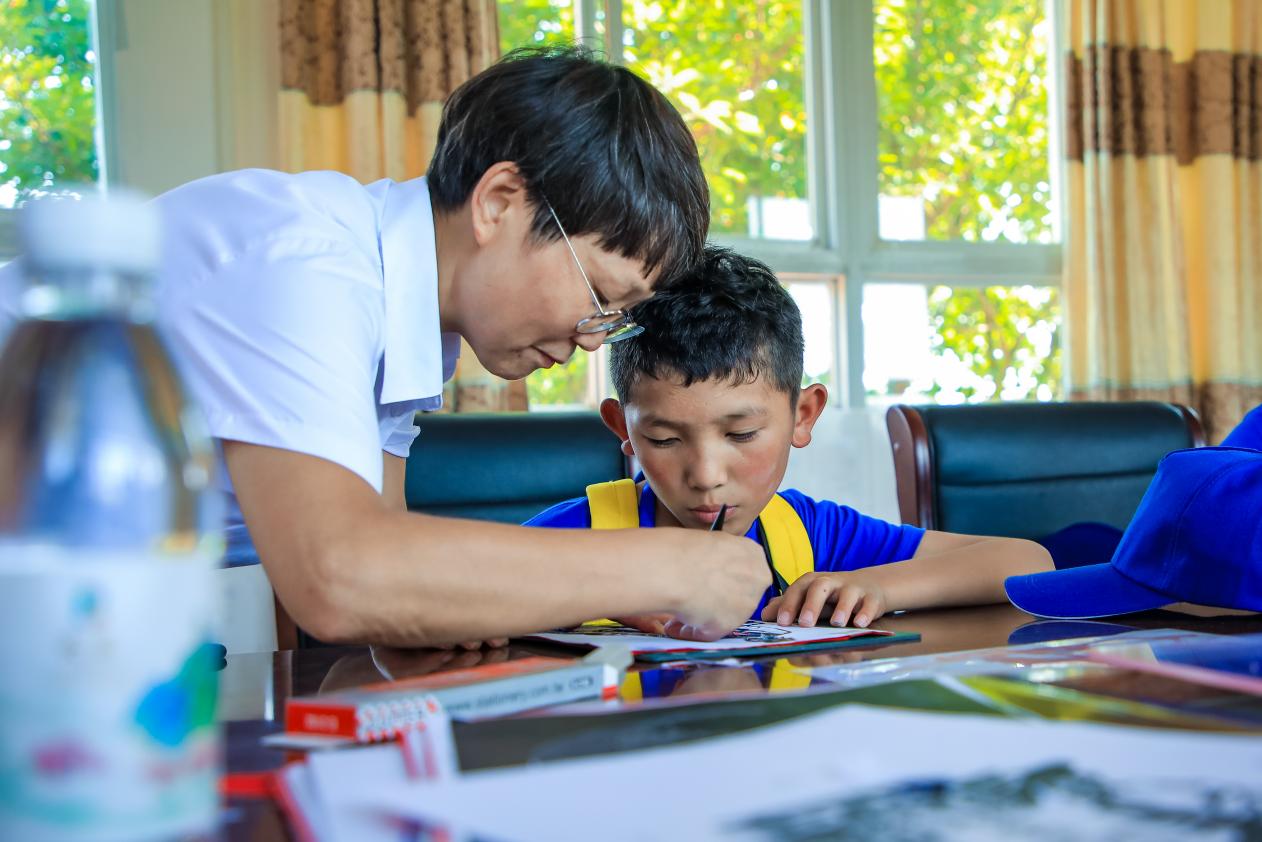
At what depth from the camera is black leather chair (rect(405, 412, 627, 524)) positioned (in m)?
1.60

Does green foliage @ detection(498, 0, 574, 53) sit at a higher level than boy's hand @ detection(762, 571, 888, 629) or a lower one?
higher

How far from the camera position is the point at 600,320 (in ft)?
3.92

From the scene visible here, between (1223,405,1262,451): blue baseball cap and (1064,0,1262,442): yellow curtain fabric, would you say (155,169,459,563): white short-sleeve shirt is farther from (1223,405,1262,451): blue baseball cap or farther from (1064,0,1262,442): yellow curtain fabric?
(1064,0,1262,442): yellow curtain fabric

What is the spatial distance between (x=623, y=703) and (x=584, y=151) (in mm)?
644

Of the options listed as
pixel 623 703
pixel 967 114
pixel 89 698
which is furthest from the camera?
pixel 967 114

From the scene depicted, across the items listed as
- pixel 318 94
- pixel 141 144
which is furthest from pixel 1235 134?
pixel 141 144

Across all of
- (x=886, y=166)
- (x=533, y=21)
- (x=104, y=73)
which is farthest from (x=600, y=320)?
(x=886, y=166)

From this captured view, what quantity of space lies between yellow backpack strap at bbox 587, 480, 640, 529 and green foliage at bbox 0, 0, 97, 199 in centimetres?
196

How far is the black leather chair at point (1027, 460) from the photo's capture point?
178 centimetres

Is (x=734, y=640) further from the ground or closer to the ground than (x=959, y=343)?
closer to the ground

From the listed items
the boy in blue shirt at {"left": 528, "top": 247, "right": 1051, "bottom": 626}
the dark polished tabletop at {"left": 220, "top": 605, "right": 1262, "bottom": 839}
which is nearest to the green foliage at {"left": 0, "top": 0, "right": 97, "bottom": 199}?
the boy in blue shirt at {"left": 528, "top": 247, "right": 1051, "bottom": 626}

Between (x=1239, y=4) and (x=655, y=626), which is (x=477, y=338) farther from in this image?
(x=1239, y=4)

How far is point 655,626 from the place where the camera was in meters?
1.00

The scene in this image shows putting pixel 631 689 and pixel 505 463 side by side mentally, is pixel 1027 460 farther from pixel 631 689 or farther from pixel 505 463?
pixel 631 689
